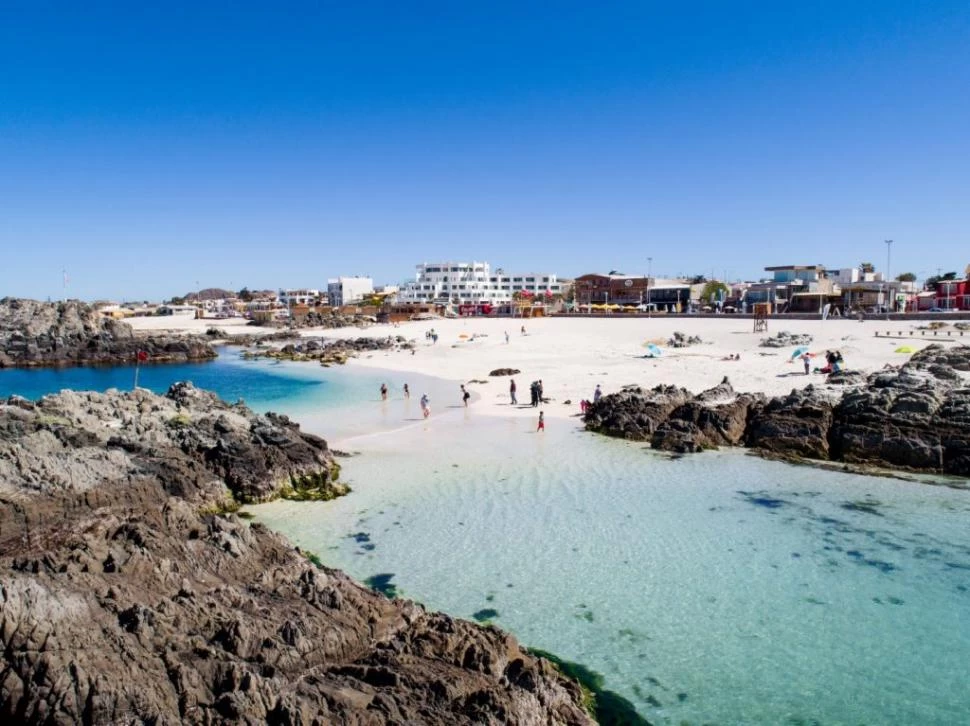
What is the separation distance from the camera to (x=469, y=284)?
12756 cm

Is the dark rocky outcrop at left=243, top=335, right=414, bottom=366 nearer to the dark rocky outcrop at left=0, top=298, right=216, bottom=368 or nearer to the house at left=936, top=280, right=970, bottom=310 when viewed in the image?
the dark rocky outcrop at left=0, top=298, right=216, bottom=368

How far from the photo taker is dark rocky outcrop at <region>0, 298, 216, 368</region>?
62938mm

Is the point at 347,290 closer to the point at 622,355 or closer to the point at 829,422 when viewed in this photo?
the point at 622,355

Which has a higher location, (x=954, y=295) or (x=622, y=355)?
(x=954, y=295)

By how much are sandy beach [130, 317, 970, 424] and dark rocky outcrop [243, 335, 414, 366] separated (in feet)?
8.95

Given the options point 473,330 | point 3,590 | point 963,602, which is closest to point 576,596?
point 963,602

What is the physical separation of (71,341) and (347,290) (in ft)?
295

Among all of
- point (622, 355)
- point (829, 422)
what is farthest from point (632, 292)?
point (829, 422)

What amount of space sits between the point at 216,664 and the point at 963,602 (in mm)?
12358

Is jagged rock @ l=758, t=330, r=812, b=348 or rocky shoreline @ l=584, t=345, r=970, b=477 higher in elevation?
jagged rock @ l=758, t=330, r=812, b=348

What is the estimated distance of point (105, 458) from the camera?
15445mm

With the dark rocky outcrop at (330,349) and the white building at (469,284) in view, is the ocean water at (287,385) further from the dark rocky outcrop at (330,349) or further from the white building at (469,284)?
the white building at (469,284)

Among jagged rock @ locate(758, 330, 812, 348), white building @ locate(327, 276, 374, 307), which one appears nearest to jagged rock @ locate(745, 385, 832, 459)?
jagged rock @ locate(758, 330, 812, 348)

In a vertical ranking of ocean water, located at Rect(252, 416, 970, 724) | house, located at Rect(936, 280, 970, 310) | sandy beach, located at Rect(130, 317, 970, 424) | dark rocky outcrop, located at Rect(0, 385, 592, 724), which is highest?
house, located at Rect(936, 280, 970, 310)
